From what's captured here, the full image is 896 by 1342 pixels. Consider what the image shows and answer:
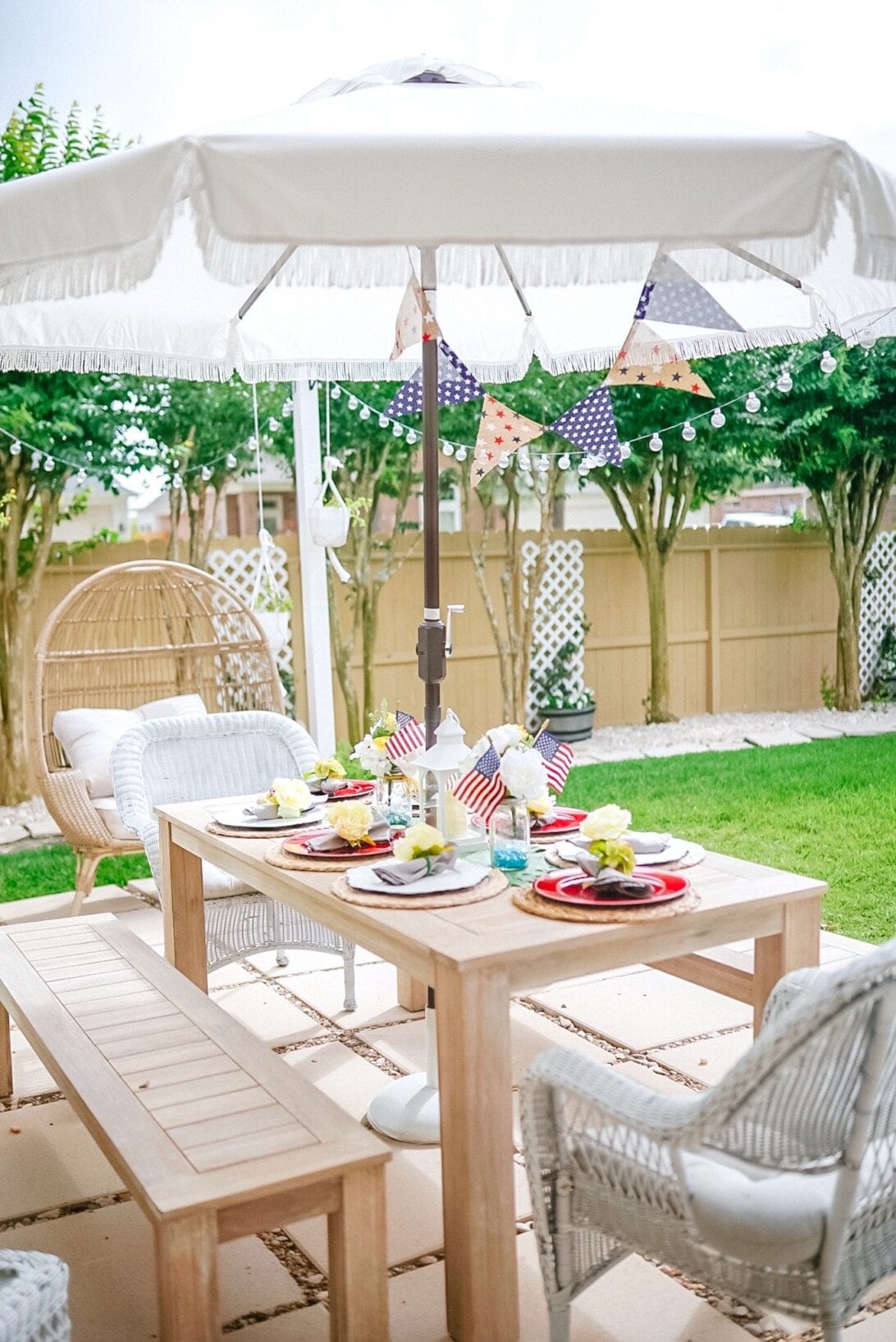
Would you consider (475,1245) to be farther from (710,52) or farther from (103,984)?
(710,52)

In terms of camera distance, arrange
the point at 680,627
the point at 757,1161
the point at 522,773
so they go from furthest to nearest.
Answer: the point at 680,627 < the point at 522,773 < the point at 757,1161

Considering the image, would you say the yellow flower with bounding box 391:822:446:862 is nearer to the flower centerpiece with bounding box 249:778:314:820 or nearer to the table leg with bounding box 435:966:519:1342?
the table leg with bounding box 435:966:519:1342

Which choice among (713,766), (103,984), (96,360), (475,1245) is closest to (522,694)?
(713,766)

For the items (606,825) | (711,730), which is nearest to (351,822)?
(606,825)

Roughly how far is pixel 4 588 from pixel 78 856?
2178 mm

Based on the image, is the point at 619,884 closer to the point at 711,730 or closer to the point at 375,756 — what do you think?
the point at 375,756

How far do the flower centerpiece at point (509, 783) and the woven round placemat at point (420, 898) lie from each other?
0.50ft

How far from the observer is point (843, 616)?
9000 millimetres

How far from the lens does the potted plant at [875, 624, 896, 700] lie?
371 inches

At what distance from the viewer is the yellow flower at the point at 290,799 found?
2.96m

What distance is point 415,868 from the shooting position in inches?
96.1

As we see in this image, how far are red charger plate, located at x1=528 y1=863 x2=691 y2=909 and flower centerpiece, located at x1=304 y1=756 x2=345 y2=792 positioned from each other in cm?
92

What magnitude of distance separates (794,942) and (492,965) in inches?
27.2

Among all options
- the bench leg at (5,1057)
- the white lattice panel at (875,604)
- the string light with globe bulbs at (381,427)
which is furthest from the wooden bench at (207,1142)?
the white lattice panel at (875,604)
